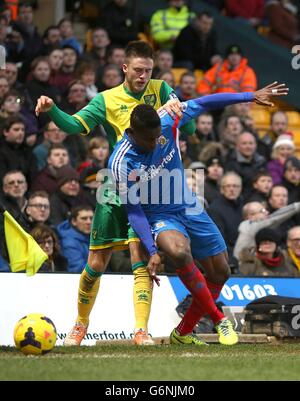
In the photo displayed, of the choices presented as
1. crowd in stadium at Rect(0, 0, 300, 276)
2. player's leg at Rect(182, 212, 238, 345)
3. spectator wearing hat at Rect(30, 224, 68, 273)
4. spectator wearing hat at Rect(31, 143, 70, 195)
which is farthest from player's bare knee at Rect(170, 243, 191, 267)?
spectator wearing hat at Rect(31, 143, 70, 195)

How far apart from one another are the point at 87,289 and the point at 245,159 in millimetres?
6366

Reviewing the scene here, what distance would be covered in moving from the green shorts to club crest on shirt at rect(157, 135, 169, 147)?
69cm

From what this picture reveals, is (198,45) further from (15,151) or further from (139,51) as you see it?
(139,51)

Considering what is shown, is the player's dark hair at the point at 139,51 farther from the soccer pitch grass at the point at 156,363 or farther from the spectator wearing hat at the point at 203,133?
the spectator wearing hat at the point at 203,133

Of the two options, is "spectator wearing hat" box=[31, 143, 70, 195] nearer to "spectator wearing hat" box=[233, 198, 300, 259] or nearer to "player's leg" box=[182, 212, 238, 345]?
"spectator wearing hat" box=[233, 198, 300, 259]

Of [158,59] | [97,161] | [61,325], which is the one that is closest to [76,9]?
[158,59]

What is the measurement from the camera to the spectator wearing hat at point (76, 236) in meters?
13.8

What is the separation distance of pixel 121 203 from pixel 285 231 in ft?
17.5

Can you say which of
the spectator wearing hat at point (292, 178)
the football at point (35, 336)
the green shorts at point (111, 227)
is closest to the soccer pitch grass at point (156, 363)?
the football at point (35, 336)

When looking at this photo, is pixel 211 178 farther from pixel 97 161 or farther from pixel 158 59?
pixel 158 59

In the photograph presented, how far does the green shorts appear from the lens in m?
11.1

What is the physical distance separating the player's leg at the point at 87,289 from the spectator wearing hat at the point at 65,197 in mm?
3336
